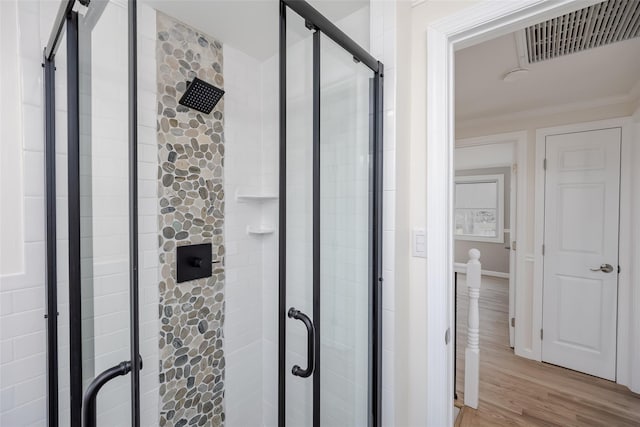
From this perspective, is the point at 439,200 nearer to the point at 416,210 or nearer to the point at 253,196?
the point at 416,210

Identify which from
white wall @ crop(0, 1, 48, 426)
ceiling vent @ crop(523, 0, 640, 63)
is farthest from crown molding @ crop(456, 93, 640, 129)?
white wall @ crop(0, 1, 48, 426)

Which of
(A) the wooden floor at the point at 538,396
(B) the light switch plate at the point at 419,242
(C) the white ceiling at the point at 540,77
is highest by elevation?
(C) the white ceiling at the point at 540,77

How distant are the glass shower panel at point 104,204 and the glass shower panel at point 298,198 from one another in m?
0.40

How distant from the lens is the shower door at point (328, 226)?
2.66 feet

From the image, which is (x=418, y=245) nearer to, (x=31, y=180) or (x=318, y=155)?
(x=318, y=155)

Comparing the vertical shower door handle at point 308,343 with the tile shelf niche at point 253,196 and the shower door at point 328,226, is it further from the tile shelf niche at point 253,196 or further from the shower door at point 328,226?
the tile shelf niche at point 253,196

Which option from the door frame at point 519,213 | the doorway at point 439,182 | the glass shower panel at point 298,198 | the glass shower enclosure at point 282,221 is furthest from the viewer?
the door frame at point 519,213

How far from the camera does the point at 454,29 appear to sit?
3.59 ft

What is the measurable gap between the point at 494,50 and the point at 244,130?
1.68 meters

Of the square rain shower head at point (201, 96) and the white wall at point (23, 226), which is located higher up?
the square rain shower head at point (201, 96)

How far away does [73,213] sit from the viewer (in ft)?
2.50

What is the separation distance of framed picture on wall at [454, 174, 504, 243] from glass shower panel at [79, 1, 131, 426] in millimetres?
6310

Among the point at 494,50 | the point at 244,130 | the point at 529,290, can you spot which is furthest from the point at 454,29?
the point at 529,290

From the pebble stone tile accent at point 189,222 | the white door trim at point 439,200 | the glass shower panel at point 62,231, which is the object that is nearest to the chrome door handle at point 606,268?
the white door trim at point 439,200
